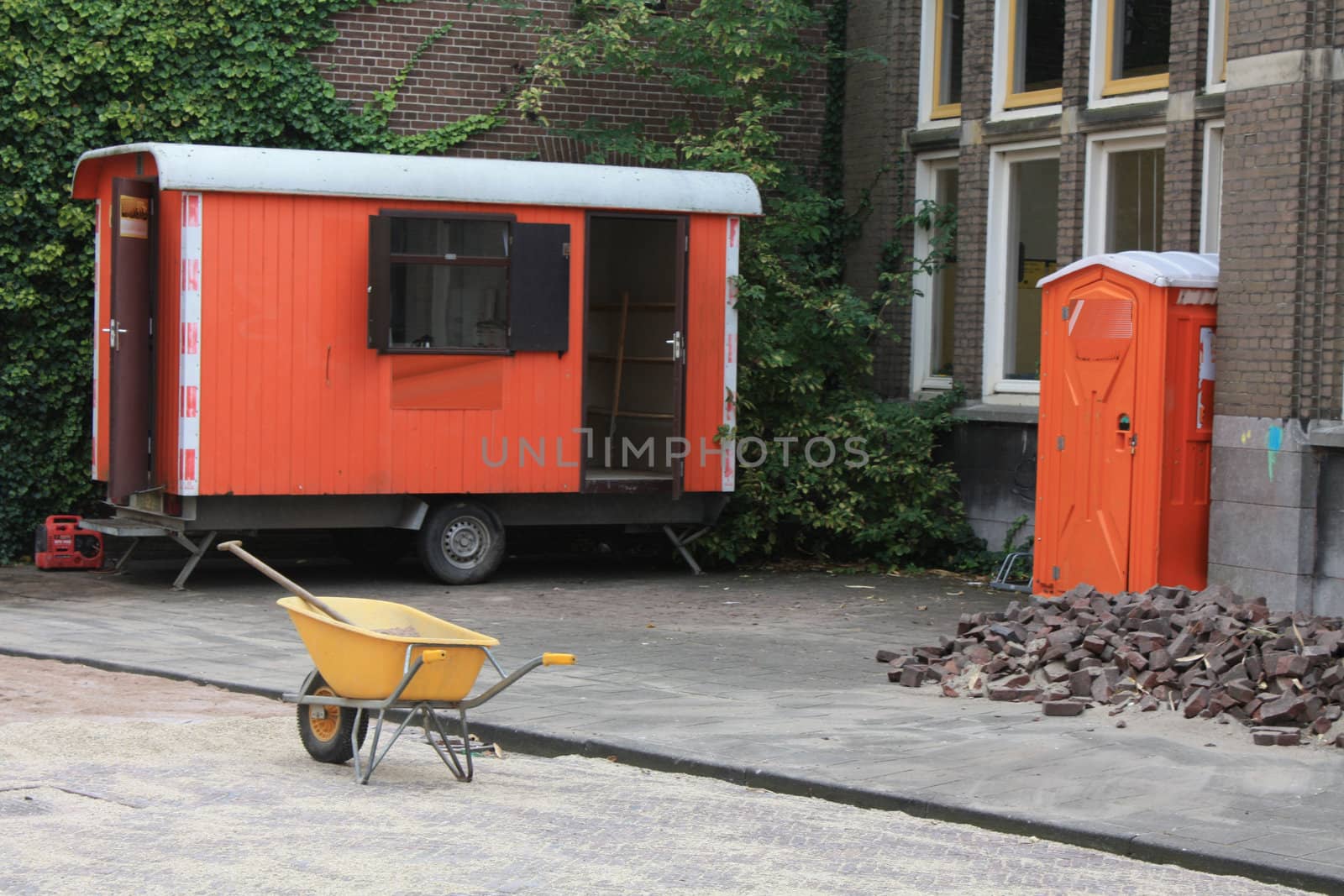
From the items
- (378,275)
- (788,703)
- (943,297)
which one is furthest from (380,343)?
(943,297)

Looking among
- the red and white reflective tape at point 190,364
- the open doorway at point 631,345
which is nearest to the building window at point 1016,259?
the open doorway at point 631,345

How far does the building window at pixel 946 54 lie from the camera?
17.0 m

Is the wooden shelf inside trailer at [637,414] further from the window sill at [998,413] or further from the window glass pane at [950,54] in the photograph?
the window glass pane at [950,54]

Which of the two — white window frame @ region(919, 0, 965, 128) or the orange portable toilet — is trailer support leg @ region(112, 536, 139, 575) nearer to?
the orange portable toilet

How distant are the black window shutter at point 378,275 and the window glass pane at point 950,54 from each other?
6223 millimetres

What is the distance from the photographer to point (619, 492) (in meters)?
14.6

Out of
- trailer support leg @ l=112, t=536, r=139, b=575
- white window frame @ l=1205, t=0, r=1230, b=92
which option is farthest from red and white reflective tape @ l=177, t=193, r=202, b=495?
white window frame @ l=1205, t=0, r=1230, b=92

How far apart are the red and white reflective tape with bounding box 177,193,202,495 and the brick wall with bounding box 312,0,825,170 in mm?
3745

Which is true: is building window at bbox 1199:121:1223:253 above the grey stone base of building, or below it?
above

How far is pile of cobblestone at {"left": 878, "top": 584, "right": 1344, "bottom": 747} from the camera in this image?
8.48 m

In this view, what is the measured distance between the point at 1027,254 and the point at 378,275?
609 cm

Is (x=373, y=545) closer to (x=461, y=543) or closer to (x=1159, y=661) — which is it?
(x=461, y=543)

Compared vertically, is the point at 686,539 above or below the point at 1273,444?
below

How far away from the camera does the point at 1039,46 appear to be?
15.9 metres
